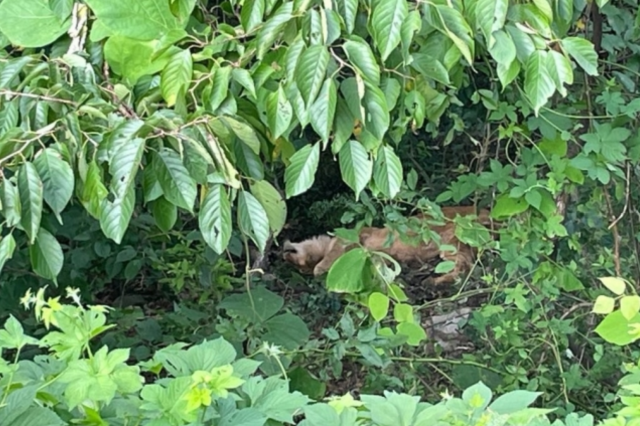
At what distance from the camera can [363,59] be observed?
98 centimetres

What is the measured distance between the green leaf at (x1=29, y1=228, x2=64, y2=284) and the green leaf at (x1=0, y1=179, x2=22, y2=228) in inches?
4.7

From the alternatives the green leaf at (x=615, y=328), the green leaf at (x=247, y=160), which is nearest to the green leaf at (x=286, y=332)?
the green leaf at (x=247, y=160)

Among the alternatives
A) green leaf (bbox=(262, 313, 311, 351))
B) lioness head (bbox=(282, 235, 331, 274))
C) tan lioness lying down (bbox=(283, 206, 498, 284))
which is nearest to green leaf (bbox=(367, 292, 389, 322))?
green leaf (bbox=(262, 313, 311, 351))

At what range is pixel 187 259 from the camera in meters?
2.54

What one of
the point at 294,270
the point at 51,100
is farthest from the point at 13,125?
the point at 294,270

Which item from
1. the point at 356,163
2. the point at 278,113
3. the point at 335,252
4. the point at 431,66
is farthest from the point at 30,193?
the point at 335,252

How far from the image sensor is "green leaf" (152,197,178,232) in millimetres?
1089

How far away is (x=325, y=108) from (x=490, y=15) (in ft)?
0.80

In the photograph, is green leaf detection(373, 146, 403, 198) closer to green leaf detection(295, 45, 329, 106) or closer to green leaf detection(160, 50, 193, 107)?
green leaf detection(295, 45, 329, 106)

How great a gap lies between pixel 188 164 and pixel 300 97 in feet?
0.59

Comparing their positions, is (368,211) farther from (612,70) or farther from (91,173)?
(91,173)

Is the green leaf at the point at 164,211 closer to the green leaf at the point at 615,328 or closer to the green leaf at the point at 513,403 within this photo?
the green leaf at the point at 513,403

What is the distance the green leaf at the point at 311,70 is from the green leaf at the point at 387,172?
19cm

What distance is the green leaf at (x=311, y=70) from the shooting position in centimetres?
93
